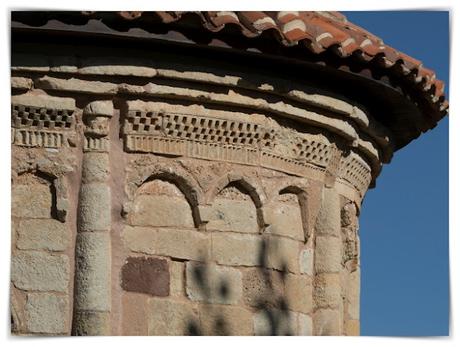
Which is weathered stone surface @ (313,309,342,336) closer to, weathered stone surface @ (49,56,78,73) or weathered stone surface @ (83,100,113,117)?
weathered stone surface @ (83,100,113,117)

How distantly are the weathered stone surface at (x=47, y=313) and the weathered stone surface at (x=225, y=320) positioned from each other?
0.95 meters

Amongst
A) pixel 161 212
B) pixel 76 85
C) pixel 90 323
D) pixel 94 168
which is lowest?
pixel 90 323

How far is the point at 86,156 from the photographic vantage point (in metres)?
10.3

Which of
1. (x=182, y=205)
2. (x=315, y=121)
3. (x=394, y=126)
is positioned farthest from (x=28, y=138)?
(x=394, y=126)

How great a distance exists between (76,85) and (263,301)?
201 cm

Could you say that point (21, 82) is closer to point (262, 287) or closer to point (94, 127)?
point (94, 127)

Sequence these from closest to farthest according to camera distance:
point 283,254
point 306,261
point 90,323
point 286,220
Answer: point 90,323 → point 283,254 → point 286,220 → point 306,261

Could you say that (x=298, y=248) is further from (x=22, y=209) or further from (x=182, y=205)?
(x=22, y=209)

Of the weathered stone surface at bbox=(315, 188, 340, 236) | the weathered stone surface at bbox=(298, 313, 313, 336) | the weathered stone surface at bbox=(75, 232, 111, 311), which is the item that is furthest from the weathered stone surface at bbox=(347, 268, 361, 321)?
the weathered stone surface at bbox=(75, 232, 111, 311)

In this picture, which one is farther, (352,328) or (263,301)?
(352,328)

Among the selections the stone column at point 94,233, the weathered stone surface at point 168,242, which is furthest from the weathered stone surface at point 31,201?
the weathered stone surface at point 168,242

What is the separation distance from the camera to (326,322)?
11.2 m

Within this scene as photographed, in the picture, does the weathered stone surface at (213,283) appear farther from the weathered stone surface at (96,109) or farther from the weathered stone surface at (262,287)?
the weathered stone surface at (96,109)

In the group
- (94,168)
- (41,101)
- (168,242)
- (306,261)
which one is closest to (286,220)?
(306,261)
